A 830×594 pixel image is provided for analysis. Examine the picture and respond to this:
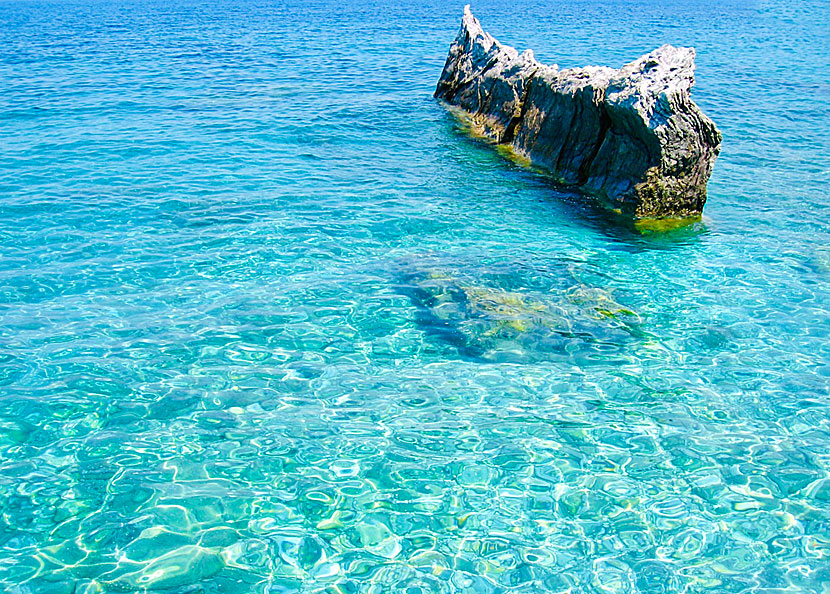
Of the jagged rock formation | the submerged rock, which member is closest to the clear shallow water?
the submerged rock

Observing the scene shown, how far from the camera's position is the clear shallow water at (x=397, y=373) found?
5594mm

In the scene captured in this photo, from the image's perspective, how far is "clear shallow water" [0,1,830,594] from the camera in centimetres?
559

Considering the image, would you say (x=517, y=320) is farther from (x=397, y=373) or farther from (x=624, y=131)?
(x=624, y=131)

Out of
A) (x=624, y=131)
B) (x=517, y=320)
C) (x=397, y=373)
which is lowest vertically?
(x=397, y=373)

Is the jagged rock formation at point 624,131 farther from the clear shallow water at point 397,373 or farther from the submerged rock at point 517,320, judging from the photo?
the submerged rock at point 517,320

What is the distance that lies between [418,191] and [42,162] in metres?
9.22

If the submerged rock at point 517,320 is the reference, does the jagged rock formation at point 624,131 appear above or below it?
above

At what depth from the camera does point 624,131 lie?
13.0 m

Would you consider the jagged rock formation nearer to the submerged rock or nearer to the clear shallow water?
the clear shallow water

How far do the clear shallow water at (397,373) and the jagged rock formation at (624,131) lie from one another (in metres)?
0.70

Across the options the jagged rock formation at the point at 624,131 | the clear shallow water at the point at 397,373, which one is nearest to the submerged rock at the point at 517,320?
the clear shallow water at the point at 397,373

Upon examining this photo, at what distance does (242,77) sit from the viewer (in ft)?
87.6

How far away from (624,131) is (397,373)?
7717mm

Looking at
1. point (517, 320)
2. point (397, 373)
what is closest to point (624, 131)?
point (517, 320)
